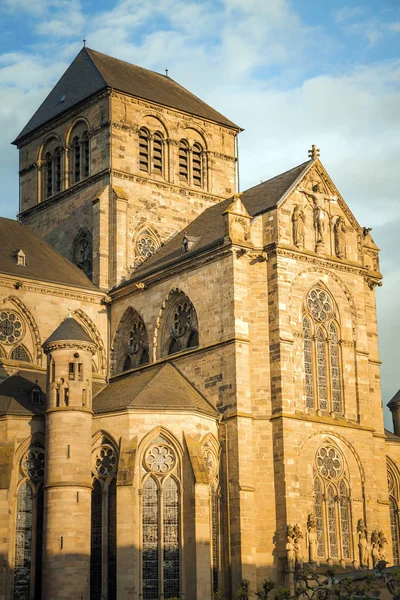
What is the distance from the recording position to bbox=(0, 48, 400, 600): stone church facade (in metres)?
50.9

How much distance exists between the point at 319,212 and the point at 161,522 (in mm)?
16817

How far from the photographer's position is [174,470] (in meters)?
52.0

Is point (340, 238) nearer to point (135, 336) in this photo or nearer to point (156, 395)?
point (135, 336)

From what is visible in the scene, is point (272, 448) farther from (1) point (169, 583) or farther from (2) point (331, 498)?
(1) point (169, 583)

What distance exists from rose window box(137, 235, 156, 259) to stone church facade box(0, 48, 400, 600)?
Result: 4.5 inches

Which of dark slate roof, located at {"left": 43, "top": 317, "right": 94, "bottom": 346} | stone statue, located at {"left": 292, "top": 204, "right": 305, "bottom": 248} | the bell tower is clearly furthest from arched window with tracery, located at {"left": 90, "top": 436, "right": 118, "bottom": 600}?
stone statue, located at {"left": 292, "top": 204, "right": 305, "bottom": 248}

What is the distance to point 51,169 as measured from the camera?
232ft

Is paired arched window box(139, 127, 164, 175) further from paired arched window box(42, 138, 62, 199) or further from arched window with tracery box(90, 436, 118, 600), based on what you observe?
arched window with tracery box(90, 436, 118, 600)

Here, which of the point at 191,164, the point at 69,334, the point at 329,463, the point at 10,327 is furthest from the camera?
the point at 191,164

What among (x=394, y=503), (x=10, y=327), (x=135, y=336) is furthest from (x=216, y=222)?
(x=394, y=503)

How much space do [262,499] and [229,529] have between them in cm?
195

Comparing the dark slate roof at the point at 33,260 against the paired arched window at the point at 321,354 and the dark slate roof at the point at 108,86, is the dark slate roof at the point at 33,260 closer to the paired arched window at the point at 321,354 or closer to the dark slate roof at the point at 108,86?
the dark slate roof at the point at 108,86

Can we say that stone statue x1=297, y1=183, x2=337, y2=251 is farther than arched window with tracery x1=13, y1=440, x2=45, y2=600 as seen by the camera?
Yes

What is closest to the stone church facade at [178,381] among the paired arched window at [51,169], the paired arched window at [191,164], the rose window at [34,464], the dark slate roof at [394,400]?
the rose window at [34,464]
